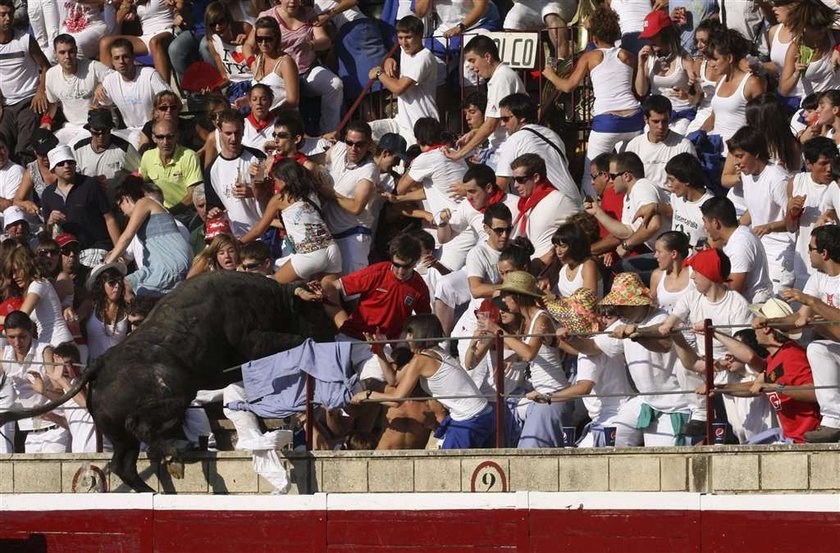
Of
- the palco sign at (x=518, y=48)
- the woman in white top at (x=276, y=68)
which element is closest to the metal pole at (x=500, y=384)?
the palco sign at (x=518, y=48)

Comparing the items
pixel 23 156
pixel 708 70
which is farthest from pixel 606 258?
pixel 23 156

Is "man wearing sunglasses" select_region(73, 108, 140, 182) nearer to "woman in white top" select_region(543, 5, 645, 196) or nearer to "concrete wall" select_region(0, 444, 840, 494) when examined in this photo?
"concrete wall" select_region(0, 444, 840, 494)

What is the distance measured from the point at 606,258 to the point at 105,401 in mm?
3606

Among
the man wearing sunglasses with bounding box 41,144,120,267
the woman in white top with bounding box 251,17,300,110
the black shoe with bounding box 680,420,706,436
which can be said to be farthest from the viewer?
the woman in white top with bounding box 251,17,300,110

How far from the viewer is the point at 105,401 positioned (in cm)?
1338

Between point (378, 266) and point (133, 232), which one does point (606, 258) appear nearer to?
point (378, 266)

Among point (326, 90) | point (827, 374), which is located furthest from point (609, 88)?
point (827, 374)

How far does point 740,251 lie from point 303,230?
3139 millimetres

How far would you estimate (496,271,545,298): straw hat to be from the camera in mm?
13411

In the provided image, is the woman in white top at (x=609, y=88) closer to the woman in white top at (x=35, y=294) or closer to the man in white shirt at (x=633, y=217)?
the man in white shirt at (x=633, y=217)

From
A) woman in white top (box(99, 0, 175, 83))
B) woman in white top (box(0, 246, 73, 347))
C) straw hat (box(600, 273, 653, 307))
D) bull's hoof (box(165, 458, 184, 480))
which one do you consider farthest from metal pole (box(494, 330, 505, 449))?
woman in white top (box(99, 0, 175, 83))

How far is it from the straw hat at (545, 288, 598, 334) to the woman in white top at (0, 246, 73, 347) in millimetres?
3843

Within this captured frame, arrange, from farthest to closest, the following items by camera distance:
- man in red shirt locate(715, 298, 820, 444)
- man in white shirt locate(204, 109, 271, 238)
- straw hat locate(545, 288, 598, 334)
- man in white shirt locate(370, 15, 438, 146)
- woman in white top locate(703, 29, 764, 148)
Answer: man in white shirt locate(370, 15, 438, 146) → man in white shirt locate(204, 109, 271, 238) → woman in white top locate(703, 29, 764, 148) → straw hat locate(545, 288, 598, 334) → man in red shirt locate(715, 298, 820, 444)

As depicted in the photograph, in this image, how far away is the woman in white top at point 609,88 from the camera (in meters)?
16.2
